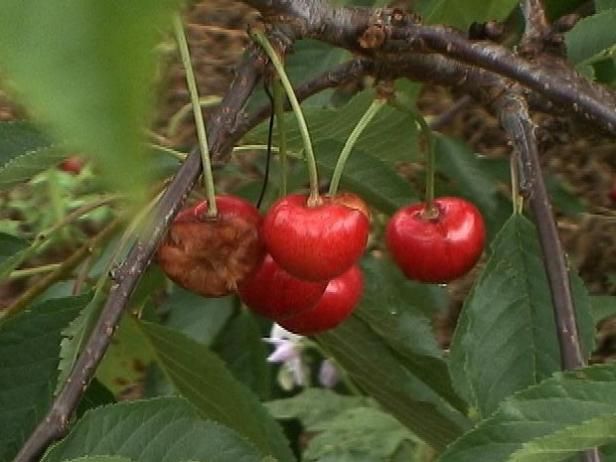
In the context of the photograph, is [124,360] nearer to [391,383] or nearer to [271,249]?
[391,383]

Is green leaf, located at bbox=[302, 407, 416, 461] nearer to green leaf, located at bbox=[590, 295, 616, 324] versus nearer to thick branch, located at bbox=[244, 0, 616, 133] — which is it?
green leaf, located at bbox=[590, 295, 616, 324]

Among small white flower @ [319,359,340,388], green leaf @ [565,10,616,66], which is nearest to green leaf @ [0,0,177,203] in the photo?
green leaf @ [565,10,616,66]

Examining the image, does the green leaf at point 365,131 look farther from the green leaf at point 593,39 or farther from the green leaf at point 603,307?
the green leaf at point 603,307

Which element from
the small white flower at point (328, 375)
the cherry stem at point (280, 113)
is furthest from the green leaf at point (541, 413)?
the small white flower at point (328, 375)

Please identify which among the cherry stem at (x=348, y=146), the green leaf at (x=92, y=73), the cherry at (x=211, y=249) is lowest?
the cherry at (x=211, y=249)

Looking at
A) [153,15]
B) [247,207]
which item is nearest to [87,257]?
[247,207]

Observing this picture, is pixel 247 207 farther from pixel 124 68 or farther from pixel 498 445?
pixel 124 68

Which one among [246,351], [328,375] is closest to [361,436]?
[246,351]
